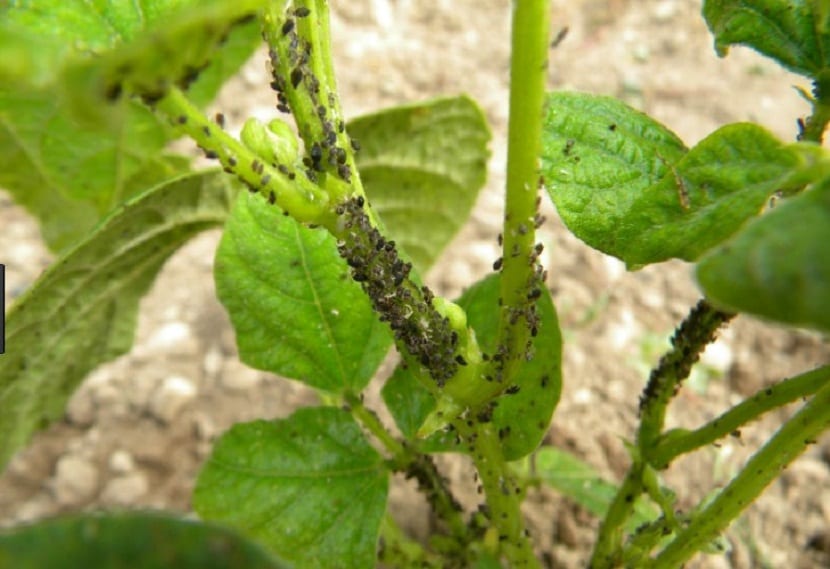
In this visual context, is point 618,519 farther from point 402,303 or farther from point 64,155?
point 64,155

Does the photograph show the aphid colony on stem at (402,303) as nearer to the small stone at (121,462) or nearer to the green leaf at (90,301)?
the green leaf at (90,301)

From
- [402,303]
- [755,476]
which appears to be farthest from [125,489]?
[755,476]

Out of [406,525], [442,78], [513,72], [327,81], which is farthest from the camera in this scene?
[442,78]

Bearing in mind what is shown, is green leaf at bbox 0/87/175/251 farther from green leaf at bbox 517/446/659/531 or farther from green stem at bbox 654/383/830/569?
green stem at bbox 654/383/830/569

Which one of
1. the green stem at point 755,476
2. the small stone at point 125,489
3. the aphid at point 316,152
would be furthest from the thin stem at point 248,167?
the small stone at point 125,489

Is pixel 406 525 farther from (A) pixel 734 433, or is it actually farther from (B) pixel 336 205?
(B) pixel 336 205

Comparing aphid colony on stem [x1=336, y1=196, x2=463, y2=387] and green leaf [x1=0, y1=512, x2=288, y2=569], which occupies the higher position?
aphid colony on stem [x1=336, y1=196, x2=463, y2=387]

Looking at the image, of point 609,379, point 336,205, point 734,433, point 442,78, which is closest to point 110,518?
point 336,205

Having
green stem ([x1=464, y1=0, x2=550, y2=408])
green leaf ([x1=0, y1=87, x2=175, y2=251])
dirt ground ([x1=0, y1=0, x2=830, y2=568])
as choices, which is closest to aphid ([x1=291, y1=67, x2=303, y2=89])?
green stem ([x1=464, y1=0, x2=550, y2=408])
